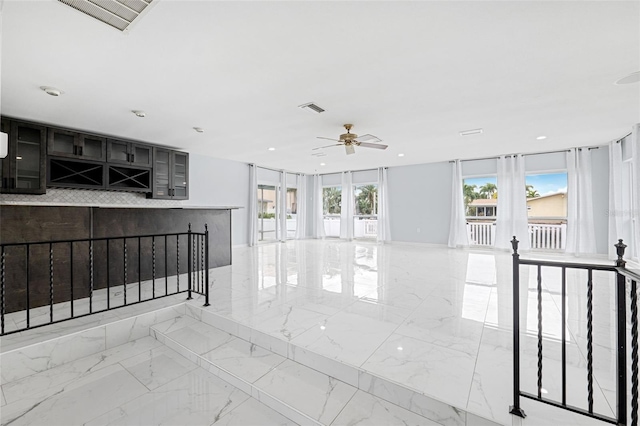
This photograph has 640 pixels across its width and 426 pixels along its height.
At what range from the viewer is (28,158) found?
14.3ft

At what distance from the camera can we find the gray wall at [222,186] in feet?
23.1

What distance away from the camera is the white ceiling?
2094 millimetres

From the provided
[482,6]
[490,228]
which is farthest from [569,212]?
[482,6]

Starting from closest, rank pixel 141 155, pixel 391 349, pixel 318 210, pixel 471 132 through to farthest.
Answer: pixel 391 349 < pixel 471 132 < pixel 141 155 < pixel 318 210

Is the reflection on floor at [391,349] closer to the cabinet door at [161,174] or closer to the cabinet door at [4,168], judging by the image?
the cabinet door at [161,174]

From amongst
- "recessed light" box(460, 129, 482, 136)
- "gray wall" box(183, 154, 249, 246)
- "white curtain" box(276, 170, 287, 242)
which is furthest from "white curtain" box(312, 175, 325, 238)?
"recessed light" box(460, 129, 482, 136)

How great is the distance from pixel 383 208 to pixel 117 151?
7036mm

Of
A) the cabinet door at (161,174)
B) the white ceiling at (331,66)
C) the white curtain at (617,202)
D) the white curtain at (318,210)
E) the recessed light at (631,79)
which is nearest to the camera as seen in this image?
the white ceiling at (331,66)

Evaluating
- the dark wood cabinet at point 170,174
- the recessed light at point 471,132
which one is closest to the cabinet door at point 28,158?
the dark wood cabinet at point 170,174

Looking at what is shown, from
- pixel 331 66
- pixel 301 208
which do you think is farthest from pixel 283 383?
pixel 301 208

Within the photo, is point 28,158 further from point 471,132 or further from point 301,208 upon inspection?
point 471,132

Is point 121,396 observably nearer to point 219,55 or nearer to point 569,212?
point 219,55

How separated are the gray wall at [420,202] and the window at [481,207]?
565 mm

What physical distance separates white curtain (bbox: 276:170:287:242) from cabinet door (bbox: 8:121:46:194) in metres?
5.88
